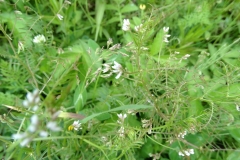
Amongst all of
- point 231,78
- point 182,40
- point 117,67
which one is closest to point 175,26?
point 182,40

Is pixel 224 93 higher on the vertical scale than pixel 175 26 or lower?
lower

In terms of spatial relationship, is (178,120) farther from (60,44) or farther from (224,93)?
(60,44)

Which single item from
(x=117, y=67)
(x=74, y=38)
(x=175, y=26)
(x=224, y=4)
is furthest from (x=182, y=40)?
(x=117, y=67)

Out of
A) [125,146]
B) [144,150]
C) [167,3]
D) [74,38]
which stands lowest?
[144,150]

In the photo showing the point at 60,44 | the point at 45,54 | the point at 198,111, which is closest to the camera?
the point at 198,111

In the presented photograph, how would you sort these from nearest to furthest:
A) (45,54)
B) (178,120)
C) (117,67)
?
(117,67)
(178,120)
(45,54)

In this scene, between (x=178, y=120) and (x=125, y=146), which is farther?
(x=178, y=120)
